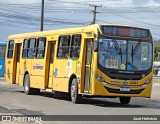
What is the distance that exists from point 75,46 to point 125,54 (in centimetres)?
215

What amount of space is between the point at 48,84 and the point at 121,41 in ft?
16.5

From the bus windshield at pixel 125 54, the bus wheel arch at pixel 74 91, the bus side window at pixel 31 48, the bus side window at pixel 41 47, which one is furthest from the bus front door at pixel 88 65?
the bus side window at pixel 31 48

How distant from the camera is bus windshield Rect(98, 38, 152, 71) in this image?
17906mm

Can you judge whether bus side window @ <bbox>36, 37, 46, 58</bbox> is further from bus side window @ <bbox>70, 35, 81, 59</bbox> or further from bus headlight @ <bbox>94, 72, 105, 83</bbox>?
bus headlight @ <bbox>94, 72, 105, 83</bbox>

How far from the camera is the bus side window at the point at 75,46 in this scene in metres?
19.0

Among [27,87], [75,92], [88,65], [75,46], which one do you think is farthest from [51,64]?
[88,65]

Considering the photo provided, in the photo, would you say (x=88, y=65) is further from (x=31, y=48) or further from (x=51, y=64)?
(x=31, y=48)

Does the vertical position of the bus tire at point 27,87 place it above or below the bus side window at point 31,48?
below

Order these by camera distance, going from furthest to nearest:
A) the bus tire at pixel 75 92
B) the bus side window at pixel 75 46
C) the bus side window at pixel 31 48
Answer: the bus side window at pixel 31 48 → the bus side window at pixel 75 46 → the bus tire at pixel 75 92

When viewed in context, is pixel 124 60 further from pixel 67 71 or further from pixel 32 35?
pixel 32 35

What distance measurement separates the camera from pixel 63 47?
20328 millimetres

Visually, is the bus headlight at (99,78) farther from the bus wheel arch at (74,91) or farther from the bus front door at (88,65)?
the bus wheel arch at (74,91)

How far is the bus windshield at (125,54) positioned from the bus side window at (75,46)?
1.36 meters

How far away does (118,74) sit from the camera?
18.0 metres
